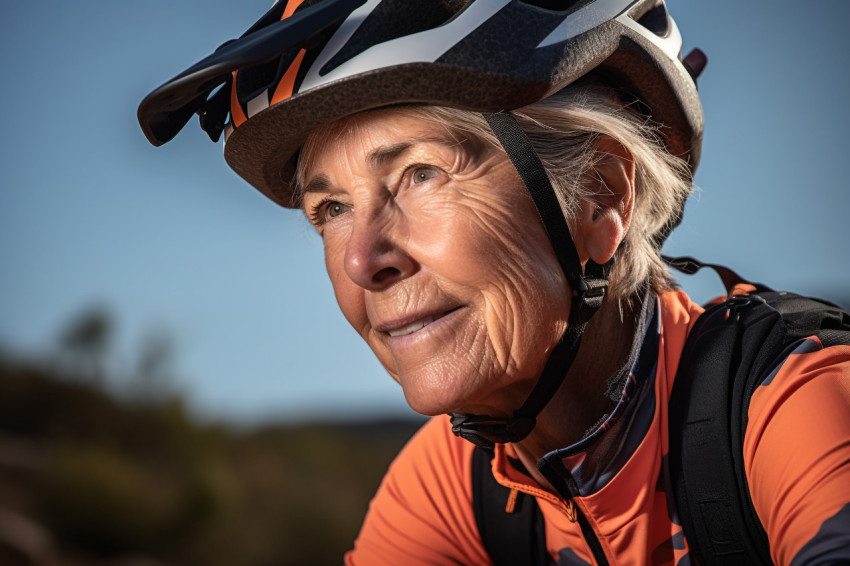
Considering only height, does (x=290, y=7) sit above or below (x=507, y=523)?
above

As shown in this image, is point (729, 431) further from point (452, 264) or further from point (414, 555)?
point (414, 555)

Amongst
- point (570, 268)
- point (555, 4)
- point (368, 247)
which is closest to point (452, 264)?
point (368, 247)

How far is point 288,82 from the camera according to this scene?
1945mm

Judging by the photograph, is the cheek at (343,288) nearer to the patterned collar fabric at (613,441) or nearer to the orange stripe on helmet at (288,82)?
the orange stripe on helmet at (288,82)

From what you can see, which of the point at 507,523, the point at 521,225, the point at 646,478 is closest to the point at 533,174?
the point at 521,225

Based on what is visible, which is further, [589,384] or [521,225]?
[589,384]

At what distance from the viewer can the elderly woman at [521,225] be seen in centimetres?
175

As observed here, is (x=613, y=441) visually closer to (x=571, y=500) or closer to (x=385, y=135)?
(x=571, y=500)

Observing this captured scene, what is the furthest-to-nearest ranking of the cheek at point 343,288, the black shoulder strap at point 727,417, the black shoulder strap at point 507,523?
the black shoulder strap at point 507,523 < the cheek at point 343,288 < the black shoulder strap at point 727,417

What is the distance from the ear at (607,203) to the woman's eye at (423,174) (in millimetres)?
431

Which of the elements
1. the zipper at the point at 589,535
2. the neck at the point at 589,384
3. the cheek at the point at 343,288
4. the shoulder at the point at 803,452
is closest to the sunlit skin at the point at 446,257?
the cheek at the point at 343,288

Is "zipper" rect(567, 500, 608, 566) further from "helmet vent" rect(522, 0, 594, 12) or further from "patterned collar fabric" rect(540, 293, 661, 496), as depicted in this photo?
"helmet vent" rect(522, 0, 594, 12)

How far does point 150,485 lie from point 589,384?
660 centimetres

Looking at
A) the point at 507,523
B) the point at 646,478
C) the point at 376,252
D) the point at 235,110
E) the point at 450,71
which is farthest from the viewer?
the point at 507,523
